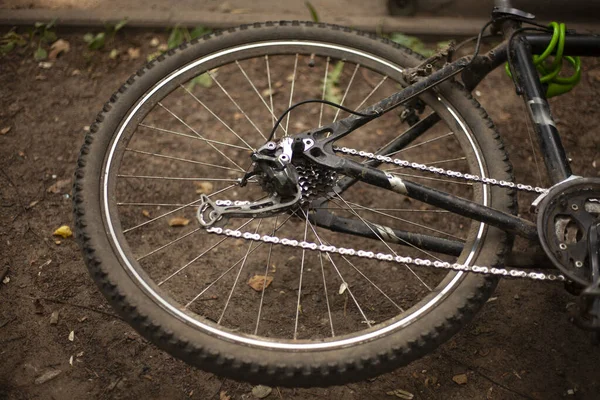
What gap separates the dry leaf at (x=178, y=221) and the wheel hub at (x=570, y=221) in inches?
70.3

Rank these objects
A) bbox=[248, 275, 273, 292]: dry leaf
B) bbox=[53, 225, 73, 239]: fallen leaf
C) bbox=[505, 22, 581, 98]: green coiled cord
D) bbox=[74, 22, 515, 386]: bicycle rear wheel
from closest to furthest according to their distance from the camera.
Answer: bbox=[74, 22, 515, 386]: bicycle rear wheel
bbox=[505, 22, 581, 98]: green coiled cord
bbox=[248, 275, 273, 292]: dry leaf
bbox=[53, 225, 73, 239]: fallen leaf

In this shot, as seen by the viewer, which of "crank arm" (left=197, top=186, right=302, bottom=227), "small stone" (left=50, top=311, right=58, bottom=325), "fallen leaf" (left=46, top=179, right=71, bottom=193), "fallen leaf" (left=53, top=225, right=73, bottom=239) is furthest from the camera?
"fallen leaf" (left=46, top=179, right=71, bottom=193)

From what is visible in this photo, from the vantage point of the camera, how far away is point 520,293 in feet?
9.96

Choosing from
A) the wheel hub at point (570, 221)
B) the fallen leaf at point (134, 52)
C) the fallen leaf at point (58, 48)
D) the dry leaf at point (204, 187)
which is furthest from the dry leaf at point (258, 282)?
the fallen leaf at point (58, 48)

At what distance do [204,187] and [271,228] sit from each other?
46 cm

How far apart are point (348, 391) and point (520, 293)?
0.97 metres

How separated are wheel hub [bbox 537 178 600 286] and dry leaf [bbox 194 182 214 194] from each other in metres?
1.78

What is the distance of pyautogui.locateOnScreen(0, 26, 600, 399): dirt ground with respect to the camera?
272cm

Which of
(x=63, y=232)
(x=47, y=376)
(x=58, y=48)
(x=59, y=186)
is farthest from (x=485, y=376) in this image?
(x=58, y=48)

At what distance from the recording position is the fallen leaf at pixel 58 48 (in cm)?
390

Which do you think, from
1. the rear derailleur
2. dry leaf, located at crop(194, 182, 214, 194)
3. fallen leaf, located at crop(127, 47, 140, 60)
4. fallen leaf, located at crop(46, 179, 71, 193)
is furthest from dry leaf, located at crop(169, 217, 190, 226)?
fallen leaf, located at crop(127, 47, 140, 60)

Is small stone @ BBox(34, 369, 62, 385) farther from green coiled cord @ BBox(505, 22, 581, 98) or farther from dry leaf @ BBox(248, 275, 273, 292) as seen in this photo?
green coiled cord @ BBox(505, 22, 581, 98)

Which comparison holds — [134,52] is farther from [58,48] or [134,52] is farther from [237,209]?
[237,209]

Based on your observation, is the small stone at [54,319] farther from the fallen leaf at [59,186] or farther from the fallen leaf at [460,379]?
the fallen leaf at [460,379]
